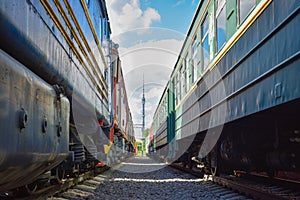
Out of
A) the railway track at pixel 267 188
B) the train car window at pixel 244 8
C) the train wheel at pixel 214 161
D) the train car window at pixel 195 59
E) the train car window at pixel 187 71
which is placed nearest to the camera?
the train car window at pixel 244 8

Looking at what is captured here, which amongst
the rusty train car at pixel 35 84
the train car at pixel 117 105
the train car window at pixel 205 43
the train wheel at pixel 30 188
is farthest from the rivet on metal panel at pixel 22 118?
the train car at pixel 117 105

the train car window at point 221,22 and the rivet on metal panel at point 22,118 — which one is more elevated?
the train car window at point 221,22

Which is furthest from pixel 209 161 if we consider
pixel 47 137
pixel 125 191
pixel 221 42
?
pixel 47 137

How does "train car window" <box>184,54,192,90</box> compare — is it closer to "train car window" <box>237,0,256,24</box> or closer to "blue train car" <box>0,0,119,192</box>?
"train car window" <box>237,0,256,24</box>

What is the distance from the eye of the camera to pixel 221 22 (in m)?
4.91

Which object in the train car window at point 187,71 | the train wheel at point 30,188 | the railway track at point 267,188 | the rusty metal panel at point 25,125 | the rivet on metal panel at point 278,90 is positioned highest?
the train car window at point 187,71

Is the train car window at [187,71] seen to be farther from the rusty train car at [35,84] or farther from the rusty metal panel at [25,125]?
the rusty metal panel at [25,125]

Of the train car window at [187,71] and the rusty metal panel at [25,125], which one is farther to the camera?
the train car window at [187,71]

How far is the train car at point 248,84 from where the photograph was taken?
268 cm

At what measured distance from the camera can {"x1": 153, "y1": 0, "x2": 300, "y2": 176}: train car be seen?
268cm

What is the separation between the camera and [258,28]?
322 centimetres

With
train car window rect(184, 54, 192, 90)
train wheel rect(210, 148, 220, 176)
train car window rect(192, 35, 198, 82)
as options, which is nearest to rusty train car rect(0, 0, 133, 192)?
train wheel rect(210, 148, 220, 176)

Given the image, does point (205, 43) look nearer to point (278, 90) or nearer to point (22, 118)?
point (278, 90)

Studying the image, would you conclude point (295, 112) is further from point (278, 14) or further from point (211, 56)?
point (211, 56)
